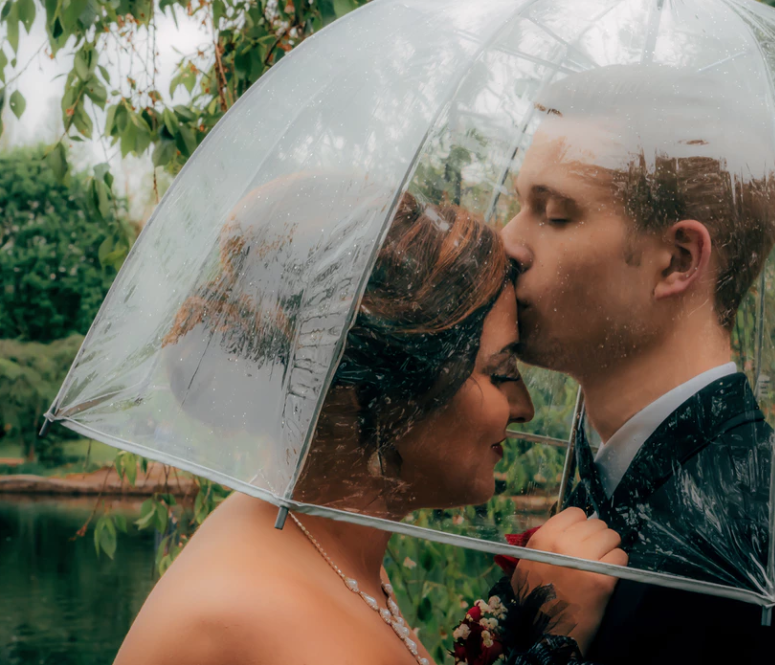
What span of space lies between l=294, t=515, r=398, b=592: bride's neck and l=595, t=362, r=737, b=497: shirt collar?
0.47 metres

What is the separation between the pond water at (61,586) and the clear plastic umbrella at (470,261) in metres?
8.02

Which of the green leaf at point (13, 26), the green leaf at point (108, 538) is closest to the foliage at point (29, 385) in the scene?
the green leaf at point (108, 538)

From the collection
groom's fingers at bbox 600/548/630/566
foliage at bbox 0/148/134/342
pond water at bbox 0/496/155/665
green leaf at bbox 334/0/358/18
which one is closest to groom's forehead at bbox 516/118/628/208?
groom's fingers at bbox 600/548/630/566

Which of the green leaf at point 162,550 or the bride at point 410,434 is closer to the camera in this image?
the bride at point 410,434

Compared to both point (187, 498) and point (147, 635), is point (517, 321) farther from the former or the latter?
point (187, 498)

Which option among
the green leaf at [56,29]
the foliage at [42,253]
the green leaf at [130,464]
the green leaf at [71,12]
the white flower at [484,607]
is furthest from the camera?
the foliage at [42,253]

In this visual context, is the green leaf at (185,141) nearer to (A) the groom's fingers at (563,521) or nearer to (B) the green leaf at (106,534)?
(B) the green leaf at (106,534)

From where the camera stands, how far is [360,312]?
3.55ft

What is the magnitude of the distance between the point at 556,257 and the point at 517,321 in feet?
0.31

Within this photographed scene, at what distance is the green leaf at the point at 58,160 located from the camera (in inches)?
105

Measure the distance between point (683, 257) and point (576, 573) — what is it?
0.44 metres

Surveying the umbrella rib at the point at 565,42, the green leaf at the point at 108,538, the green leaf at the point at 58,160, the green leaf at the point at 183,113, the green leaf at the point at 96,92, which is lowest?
the green leaf at the point at 108,538

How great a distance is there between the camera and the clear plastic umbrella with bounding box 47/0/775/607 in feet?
3.40

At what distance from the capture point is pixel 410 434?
1.11 m
